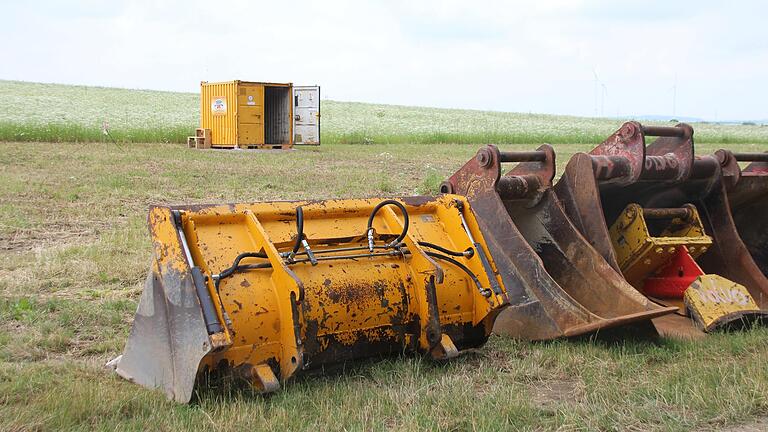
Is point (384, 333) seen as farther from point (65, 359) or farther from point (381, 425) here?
point (65, 359)

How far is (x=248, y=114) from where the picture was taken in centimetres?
2275

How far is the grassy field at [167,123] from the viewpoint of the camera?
24.7 meters

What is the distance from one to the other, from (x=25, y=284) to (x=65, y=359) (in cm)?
197

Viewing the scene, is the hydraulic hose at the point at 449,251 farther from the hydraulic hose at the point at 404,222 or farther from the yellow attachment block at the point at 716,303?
the yellow attachment block at the point at 716,303

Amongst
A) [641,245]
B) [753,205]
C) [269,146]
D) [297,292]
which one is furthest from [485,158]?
[269,146]

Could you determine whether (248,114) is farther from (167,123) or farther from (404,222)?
(404,222)

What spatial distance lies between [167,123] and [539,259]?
29770mm

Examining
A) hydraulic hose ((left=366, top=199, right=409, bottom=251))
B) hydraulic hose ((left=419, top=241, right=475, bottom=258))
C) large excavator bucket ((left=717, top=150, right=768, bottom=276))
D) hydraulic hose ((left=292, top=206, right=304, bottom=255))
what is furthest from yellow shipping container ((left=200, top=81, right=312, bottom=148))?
hydraulic hose ((left=292, top=206, right=304, bottom=255))

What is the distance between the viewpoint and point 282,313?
3953 mm

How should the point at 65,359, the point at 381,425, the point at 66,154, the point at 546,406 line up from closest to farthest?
1. the point at 381,425
2. the point at 546,406
3. the point at 65,359
4. the point at 66,154

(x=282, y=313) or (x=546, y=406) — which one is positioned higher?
(x=282, y=313)

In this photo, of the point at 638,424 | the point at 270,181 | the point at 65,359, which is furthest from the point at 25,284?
the point at 270,181

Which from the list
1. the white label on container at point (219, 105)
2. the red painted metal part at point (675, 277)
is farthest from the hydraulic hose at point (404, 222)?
the white label on container at point (219, 105)

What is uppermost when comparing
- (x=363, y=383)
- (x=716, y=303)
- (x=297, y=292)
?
(x=297, y=292)
